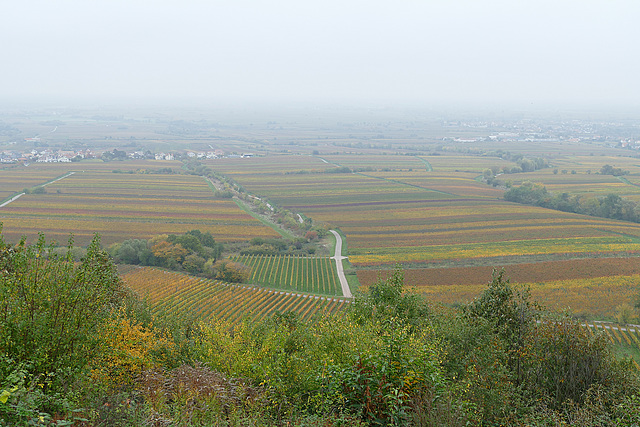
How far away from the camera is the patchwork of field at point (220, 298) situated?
1740 inches

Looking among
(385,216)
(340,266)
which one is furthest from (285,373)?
(385,216)

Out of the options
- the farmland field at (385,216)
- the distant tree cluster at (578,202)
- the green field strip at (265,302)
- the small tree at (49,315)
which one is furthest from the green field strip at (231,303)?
the distant tree cluster at (578,202)

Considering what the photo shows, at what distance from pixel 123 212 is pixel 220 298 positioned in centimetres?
5109

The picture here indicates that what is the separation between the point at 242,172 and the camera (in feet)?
438

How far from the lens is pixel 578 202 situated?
91250mm

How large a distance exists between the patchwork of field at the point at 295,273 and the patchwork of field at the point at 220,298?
265cm

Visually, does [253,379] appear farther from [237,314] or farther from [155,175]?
[155,175]

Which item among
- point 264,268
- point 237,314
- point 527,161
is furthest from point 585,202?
point 237,314

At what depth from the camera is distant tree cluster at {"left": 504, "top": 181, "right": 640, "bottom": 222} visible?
83562mm

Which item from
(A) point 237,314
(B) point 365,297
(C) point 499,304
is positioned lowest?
(A) point 237,314

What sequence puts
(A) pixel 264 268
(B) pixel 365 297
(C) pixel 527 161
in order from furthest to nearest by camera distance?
(C) pixel 527 161 → (A) pixel 264 268 → (B) pixel 365 297

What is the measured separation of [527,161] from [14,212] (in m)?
150

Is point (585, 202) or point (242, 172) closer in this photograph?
point (585, 202)

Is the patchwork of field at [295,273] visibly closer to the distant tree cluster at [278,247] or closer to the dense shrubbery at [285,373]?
the distant tree cluster at [278,247]
